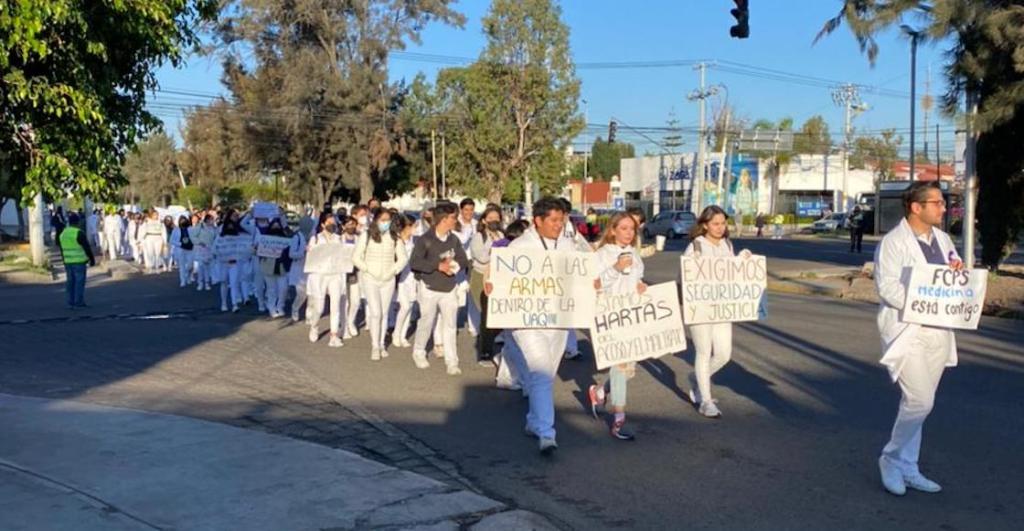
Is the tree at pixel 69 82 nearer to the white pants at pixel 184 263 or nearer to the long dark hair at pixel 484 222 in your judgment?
the long dark hair at pixel 484 222

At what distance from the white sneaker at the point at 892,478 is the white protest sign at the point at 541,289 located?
2.29 m

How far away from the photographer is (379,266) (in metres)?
11.6

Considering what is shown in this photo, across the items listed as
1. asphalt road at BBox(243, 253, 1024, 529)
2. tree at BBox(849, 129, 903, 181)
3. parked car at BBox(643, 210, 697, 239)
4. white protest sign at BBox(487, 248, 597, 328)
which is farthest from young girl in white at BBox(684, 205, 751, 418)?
tree at BBox(849, 129, 903, 181)

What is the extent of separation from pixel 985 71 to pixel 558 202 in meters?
14.3

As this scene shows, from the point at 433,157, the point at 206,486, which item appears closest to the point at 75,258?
the point at 206,486

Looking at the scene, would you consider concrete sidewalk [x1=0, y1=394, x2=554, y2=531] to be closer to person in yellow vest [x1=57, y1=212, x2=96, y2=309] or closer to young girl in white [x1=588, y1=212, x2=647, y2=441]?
young girl in white [x1=588, y1=212, x2=647, y2=441]

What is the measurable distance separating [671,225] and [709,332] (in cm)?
4455

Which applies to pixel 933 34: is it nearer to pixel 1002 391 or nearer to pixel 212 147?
pixel 1002 391

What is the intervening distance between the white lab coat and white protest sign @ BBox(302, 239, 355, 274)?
7982mm

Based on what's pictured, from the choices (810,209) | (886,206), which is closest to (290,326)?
(886,206)

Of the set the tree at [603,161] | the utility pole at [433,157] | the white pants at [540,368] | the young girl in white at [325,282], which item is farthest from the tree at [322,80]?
the tree at [603,161]

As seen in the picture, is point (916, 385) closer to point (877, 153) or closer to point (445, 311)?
point (445, 311)

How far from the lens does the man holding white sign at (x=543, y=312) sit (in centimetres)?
716

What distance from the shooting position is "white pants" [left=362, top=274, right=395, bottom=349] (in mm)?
11750
